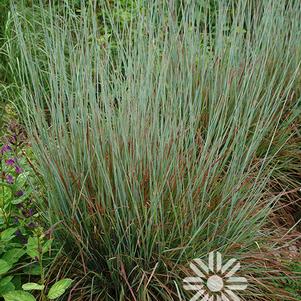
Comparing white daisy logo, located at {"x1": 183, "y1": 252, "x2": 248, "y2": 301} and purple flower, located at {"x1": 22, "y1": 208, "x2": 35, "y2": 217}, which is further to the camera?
purple flower, located at {"x1": 22, "y1": 208, "x2": 35, "y2": 217}

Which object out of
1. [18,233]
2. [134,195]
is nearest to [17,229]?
[18,233]

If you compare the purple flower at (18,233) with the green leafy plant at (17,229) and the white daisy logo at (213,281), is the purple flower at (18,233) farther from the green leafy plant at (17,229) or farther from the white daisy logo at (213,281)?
the white daisy logo at (213,281)

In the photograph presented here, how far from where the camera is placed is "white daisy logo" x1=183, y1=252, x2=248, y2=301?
2127 mm

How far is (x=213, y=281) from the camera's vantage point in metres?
2.15

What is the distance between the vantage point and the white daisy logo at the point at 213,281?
6.98 feet

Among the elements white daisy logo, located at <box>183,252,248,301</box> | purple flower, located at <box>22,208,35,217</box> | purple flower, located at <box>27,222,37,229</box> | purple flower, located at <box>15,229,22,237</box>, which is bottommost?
white daisy logo, located at <box>183,252,248,301</box>

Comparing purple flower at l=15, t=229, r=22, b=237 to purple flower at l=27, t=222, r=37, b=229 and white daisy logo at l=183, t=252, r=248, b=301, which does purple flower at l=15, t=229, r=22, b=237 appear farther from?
white daisy logo at l=183, t=252, r=248, b=301

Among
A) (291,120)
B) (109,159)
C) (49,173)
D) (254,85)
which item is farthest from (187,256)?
(291,120)

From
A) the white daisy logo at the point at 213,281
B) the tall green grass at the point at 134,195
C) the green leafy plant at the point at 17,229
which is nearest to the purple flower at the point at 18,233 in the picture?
the green leafy plant at the point at 17,229

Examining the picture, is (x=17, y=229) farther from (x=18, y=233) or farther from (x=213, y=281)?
(x=213, y=281)

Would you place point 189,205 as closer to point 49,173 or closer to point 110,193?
Answer: point 110,193

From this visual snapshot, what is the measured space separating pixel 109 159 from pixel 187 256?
0.49 m

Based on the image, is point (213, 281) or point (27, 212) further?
point (27, 212)

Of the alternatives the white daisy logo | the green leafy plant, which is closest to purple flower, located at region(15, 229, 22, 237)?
the green leafy plant
